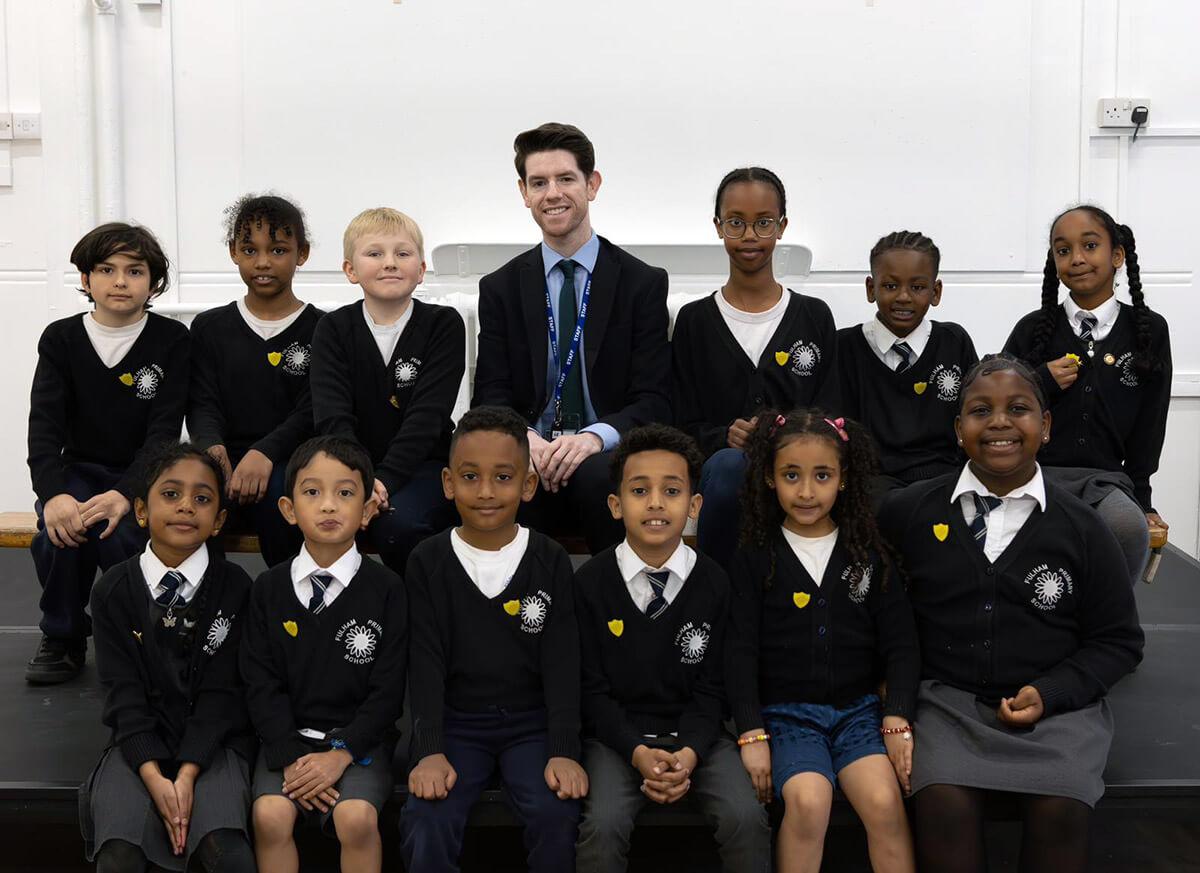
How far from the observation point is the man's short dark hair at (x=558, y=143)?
276 cm

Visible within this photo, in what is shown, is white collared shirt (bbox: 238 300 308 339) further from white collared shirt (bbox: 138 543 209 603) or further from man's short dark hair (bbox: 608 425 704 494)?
man's short dark hair (bbox: 608 425 704 494)

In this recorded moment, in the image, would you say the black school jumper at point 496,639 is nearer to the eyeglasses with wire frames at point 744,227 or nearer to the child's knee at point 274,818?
the child's knee at point 274,818

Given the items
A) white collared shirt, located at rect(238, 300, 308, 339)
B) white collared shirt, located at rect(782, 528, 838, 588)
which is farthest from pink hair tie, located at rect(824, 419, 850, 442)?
white collared shirt, located at rect(238, 300, 308, 339)

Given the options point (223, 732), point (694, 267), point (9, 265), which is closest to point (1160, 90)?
point (694, 267)

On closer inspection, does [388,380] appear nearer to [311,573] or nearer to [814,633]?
[311,573]

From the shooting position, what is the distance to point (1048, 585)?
2.17 metres

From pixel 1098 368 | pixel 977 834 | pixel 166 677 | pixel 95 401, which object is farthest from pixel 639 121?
pixel 977 834

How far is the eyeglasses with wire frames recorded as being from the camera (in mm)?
2748

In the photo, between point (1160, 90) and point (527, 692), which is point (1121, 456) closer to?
point (527, 692)

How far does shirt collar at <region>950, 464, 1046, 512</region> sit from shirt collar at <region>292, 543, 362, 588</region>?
1135mm

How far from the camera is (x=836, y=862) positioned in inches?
98.8

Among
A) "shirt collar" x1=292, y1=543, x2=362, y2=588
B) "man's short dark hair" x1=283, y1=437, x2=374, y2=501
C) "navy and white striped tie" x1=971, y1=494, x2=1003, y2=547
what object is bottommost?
"shirt collar" x1=292, y1=543, x2=362, y2=588

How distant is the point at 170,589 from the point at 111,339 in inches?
31.9

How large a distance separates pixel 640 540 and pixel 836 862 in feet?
2.88
